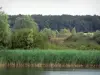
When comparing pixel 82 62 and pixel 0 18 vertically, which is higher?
pixel 0 18

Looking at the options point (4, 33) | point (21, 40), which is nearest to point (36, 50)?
point (4, 33)

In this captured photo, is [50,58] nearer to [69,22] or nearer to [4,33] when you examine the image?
[4,33]

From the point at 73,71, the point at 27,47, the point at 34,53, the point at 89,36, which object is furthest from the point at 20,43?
the point at 89,36

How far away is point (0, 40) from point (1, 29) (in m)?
1.36

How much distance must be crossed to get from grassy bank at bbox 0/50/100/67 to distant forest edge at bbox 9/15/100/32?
73.0 metres

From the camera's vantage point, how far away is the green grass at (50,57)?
41.5m

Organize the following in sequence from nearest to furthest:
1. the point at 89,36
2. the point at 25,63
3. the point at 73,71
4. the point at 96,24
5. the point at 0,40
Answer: the point at 73,71 < the point at 25,63 < the point at 0,40 < the point at 89,36 < the point at 96,24

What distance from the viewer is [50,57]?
41.8 m

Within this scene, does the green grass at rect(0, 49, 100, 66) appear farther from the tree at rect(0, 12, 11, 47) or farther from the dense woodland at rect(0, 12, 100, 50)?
the tree at rect(0, 12, 11, 47)

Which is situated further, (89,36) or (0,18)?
(89,36)

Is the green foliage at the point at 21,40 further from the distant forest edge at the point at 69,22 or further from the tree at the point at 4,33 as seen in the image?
the distant forest edge at the point at 69,22

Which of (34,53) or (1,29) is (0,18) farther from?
(34,53)

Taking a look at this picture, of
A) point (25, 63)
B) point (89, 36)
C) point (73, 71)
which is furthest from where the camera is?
point (89, 36)

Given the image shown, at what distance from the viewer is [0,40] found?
52.3m
